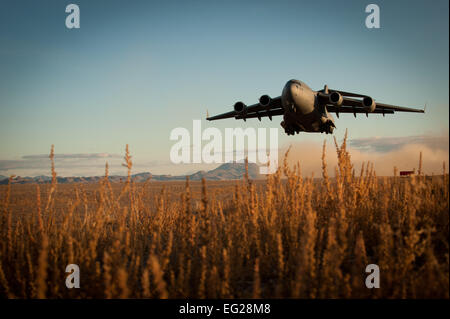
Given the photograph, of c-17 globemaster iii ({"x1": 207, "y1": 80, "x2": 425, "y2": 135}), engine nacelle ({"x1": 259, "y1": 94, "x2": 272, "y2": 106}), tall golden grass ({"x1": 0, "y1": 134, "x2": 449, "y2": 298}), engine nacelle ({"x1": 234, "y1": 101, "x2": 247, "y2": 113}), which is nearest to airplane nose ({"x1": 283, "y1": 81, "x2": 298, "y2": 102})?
c-17 globemaster iii ({"x1": 207, "y1": 80, "x2": 425, "y2": 135})

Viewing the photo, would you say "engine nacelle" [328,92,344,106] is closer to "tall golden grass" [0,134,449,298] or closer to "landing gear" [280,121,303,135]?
"landing gear" [280,121,303,135]

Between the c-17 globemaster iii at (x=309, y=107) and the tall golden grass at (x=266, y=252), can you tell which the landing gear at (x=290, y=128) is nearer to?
the c-17 globemaster iii at (x=309, y=107)

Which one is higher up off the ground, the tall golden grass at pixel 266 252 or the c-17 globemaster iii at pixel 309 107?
the c-17 globemaster iii at pixel 309 107

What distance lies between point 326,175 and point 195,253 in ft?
7.50

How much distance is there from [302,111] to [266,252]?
43.8 ft

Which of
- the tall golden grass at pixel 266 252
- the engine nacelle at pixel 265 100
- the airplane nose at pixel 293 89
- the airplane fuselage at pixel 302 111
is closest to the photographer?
the tall golden grass at pixel 266 252

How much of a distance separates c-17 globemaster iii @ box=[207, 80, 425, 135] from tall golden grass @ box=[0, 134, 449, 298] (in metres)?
10.3

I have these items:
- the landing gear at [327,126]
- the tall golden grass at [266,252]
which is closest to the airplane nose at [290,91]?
the landing gear at [327,126]

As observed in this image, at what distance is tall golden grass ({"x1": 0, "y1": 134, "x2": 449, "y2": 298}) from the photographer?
93.8 inches

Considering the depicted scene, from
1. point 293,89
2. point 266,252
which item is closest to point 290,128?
point 293,89

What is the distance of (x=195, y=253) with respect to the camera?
3.49 metres

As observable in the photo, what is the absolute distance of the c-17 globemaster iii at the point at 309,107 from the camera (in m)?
14.7

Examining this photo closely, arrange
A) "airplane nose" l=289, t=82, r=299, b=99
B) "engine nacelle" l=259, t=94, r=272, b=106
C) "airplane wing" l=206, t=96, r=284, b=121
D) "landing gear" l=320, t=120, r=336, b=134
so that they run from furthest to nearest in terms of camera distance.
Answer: "airplane wing" l=206, t=96, r=284, b=121, "landing gear" l=320, t=120, r=336, b=134, "engine nacelle" l=259, t=94, r=272, b=106, "airplane nose" l=289, t=82, r=299, b=99

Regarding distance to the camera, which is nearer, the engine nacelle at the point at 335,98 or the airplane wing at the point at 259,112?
the engine nacelle at the point at 335,98
